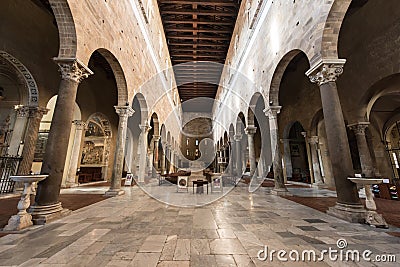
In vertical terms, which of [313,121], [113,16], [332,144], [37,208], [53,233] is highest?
[113,16]

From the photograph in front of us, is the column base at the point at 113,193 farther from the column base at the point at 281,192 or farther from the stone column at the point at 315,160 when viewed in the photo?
the stone column at the point at 315,160

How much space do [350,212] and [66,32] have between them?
7.52m

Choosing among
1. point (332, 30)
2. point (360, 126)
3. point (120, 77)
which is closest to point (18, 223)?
point (120, 77)

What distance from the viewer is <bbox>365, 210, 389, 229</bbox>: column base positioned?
3127 mm

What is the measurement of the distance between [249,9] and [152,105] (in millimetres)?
7908


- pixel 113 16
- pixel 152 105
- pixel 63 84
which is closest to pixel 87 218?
pixel 63 84

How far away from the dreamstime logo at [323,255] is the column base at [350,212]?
1.48m

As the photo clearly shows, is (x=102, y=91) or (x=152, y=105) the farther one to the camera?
(x=102, y=91)

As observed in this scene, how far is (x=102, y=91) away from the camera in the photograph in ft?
40.8

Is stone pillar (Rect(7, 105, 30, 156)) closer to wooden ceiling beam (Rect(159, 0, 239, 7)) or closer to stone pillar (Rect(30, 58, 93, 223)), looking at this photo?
stone pillar (Rect(30, 58, 93, 223))

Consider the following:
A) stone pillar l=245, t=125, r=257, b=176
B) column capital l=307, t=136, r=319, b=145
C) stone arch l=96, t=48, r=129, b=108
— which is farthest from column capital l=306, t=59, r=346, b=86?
column capital l=307, t=136, r=319, b=145

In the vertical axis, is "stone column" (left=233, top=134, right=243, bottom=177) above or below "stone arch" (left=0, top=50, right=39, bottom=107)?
below

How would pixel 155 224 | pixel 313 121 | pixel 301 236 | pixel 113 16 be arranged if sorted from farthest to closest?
pixel 313 121 → pixel 113 16 → pixel 155 224 → pixel 301 236

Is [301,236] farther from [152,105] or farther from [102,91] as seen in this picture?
[102,91]
